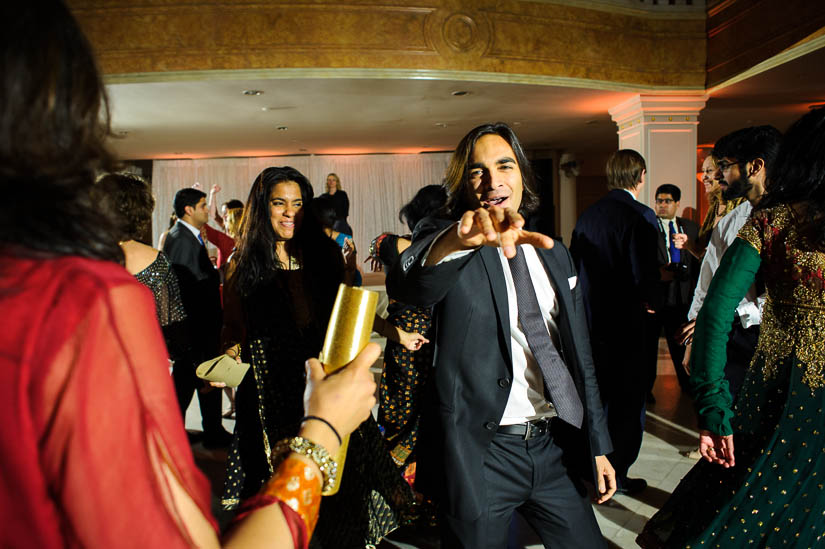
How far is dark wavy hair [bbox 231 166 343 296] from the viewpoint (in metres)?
2.49

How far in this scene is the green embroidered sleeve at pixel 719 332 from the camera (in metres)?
1.54

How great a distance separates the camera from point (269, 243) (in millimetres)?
2551

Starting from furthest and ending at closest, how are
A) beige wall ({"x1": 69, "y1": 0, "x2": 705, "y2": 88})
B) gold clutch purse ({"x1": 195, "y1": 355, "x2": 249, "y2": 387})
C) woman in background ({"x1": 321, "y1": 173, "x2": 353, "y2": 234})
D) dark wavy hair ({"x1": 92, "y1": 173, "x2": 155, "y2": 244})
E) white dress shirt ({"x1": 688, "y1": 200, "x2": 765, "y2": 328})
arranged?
woman in background ({"x1": 321, "y1": 173, "x2": 353, "y2": 234})
beige wall ({"x1": 69, "y1": 0, "x2": 705, "y2": 88})
white dress shirt ({"x1": 688, "y1": 200, "x2": 765, "y2": 328})
dark wavy hair ({"x1": 92, "y1": 173, "x2": 155, "y2": 244})
gold clutch purse ({"x1": 195, "y1": 355, "x2": 249, "y2": 387})

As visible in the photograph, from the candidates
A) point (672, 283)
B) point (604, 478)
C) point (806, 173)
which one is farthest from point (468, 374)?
point (672, 283)

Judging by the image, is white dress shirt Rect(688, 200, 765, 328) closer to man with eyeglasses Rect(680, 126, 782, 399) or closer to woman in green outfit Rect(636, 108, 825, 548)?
man with eyeglasses Rect(680, 126, 782, 399)

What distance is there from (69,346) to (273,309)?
1.99 meters

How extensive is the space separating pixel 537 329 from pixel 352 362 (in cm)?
80

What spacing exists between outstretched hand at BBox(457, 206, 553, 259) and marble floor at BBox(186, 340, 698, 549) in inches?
64.0

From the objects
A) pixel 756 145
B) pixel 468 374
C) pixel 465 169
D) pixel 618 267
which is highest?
pixel 756 145

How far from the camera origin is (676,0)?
307 inches

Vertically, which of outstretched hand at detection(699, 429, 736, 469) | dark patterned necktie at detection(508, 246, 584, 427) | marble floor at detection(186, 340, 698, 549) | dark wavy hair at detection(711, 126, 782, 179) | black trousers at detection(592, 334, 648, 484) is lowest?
marble floor at detection(186, 340, 698, 549)

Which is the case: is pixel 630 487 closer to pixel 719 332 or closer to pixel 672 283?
pixel 719 332

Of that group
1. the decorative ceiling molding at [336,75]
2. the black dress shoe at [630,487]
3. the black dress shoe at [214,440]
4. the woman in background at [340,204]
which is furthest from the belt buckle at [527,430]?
the decorative ceiling molding at [336,75]

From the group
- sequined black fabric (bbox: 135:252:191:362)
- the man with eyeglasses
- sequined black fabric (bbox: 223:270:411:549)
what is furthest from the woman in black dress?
the man with eyeglasses
